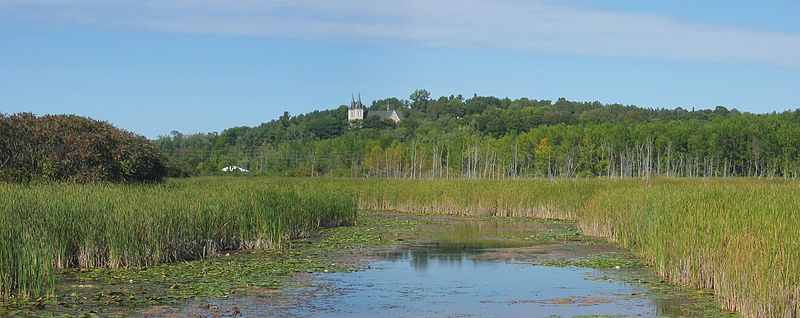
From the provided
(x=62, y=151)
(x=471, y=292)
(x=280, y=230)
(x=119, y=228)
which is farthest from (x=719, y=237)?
(x=62, y=151)

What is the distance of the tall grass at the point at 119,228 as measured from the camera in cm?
1338

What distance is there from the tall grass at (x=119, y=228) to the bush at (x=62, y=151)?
4.41 meters

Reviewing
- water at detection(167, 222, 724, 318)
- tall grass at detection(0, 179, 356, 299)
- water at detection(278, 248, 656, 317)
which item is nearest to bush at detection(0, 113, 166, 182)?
tall grass at detection(0, 179, 356, 299)

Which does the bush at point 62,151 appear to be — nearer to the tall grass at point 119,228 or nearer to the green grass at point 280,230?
the tall grass at point 119,228

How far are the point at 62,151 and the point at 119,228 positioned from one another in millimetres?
11759

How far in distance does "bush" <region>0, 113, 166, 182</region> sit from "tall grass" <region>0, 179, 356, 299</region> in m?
4.41

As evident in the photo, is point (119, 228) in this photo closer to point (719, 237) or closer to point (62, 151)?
point (719, 237)

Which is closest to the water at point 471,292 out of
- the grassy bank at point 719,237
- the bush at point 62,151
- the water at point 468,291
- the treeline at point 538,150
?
the water at point 468,291

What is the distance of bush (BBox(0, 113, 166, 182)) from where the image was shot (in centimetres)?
2655

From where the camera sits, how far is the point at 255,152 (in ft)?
361

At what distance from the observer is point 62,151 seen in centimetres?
2725

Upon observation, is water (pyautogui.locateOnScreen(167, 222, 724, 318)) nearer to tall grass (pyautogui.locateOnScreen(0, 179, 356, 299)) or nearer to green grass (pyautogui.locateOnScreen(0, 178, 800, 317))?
green grass (pyautogui.locateOnScreen(0, 178, 800, 317))

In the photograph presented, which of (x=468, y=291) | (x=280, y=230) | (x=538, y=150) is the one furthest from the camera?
(x=538, y=150)

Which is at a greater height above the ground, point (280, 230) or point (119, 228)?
point (119, 228)
